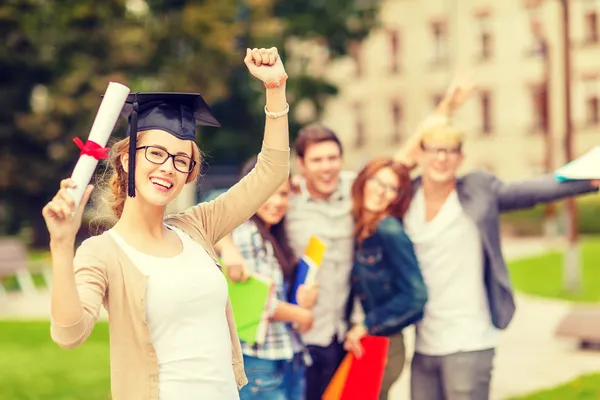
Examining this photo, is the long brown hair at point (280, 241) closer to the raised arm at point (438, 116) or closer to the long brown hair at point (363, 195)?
the long brown hair at point (363, 195)

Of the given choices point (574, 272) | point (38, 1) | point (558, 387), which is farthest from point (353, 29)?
point (558, 387)

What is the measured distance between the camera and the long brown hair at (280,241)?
5148 millimetres

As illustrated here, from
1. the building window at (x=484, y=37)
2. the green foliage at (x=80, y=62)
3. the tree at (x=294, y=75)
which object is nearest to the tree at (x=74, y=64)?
the green foliage at (x=80, y=62)

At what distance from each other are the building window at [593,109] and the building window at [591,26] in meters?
2.51

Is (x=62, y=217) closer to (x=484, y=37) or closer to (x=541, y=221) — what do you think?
(x=541, y=221)

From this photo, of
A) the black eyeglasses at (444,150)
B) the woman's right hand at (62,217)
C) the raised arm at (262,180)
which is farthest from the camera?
the black eyeglasses at (444,150)

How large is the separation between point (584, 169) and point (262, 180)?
189cm

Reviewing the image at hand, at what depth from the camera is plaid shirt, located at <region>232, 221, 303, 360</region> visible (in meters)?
4.96

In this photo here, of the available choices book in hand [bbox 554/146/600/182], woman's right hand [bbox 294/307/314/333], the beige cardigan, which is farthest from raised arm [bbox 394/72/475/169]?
the beige cardigan

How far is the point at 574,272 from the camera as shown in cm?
1659

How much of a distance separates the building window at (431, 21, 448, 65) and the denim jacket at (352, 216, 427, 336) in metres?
45.1

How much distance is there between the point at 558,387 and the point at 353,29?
936 inches

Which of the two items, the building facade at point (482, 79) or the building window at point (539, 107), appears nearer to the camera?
the building facade at point (482, 79)

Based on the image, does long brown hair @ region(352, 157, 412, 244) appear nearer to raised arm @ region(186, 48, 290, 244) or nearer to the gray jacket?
the gray jacket
